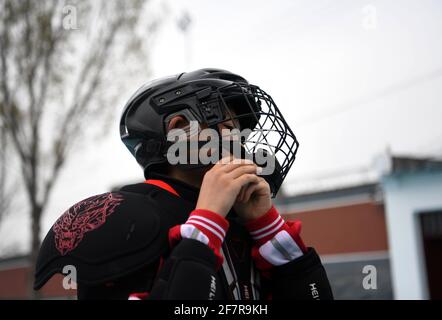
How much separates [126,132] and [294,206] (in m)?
11.4

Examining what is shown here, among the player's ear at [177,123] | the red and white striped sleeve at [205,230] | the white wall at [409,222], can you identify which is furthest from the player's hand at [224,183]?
the white wall at [409,222]

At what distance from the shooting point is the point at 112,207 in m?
1.48

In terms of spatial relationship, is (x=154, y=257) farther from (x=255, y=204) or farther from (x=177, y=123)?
(x=177, y=123)

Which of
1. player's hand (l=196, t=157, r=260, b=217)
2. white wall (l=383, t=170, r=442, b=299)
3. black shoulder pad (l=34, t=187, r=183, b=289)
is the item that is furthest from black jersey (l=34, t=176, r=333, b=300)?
white wall (l=383, t=170, r=442, b=299)

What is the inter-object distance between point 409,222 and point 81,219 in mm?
9316

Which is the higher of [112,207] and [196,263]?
[112,207]

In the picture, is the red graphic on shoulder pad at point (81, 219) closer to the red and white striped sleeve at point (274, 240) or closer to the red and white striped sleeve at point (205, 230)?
the red and white striped sleeve at point (205, 230)

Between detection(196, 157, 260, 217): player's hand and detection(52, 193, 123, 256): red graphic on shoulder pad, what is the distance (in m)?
0.28

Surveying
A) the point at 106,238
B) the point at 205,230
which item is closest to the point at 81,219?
the point at 106,238

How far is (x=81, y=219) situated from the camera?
4.90 feet

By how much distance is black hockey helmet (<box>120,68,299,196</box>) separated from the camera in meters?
1.63
